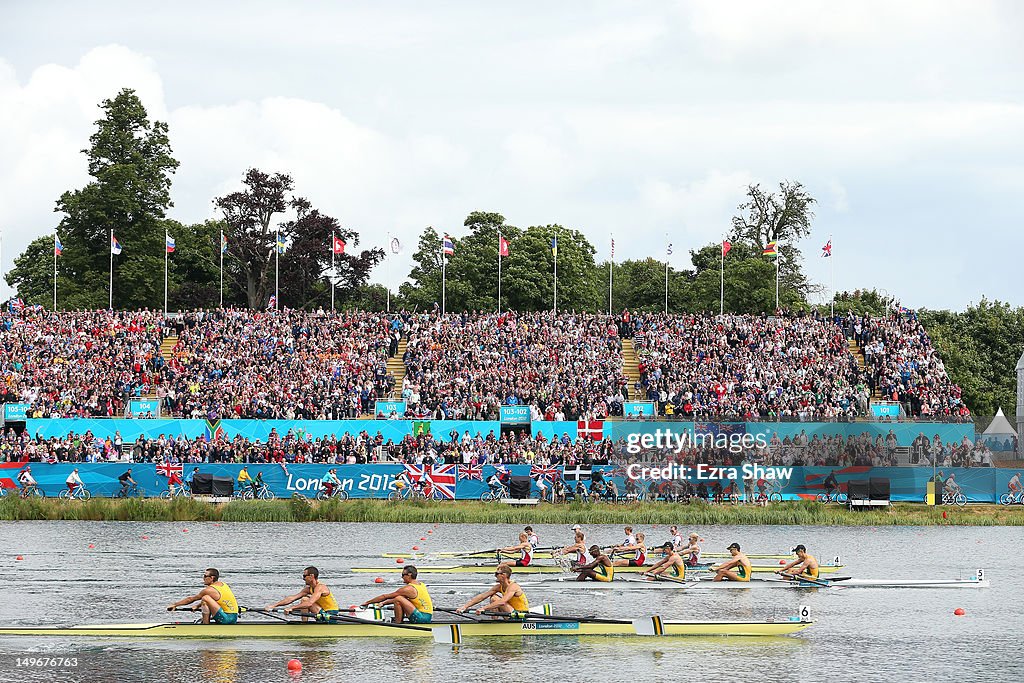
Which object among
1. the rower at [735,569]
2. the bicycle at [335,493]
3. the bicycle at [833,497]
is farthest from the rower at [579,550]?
the bicycle at [833,497]

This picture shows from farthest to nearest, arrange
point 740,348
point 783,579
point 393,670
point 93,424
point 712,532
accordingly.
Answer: point 740,348
point 93,424
point 712,532
point 783,579
point 393,670

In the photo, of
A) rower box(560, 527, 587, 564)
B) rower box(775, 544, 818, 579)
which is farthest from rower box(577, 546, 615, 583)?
rower box(775, 544, 818, 579)

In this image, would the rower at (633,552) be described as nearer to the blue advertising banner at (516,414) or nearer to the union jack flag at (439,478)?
the union jack flag at (439,478)

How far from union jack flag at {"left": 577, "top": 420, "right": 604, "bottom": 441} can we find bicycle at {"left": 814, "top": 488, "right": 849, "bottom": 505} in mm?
10748

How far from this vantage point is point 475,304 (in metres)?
93.2

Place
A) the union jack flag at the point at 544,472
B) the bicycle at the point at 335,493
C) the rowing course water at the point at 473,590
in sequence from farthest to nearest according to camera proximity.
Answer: the union jack flag at the point at 544,472 → the bicycle at the point at 335,493 → the rowing course water at the point at 473,590

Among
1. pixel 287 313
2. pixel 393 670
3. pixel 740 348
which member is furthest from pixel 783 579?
pixel 287 313

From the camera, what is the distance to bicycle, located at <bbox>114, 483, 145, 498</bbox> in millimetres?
44219

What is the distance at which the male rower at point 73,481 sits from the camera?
1736 inches

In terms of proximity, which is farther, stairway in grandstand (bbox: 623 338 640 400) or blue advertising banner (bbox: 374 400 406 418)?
stairway in grandstand (bbox: 623 338 640 400)

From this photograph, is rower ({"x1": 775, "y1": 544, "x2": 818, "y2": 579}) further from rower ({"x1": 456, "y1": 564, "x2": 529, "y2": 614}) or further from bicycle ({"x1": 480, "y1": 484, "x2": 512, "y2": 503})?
bicycle ({"x1": 480, "y1": 484, "x2": 512, "y2": 503})

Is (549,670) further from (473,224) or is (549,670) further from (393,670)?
(473,224)

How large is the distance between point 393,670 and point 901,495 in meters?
28.1

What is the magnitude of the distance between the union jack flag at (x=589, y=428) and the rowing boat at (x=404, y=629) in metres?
27.5
